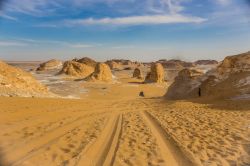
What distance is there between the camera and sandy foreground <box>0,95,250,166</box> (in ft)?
21.5

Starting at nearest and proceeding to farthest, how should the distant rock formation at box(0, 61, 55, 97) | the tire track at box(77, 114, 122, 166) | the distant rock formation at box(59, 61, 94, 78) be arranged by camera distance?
the tire track at box(77, 114, 122, 166) → the distant rock formation at box(0, 61, 55, 97) → the distant rock formation at box(59, 61, 94, 78)

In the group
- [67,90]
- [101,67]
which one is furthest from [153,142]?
[101,67]

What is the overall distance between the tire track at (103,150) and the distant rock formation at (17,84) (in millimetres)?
9579

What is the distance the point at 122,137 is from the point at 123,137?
0.09 ft

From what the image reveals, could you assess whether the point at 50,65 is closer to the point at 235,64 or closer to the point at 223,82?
the point at 235,64

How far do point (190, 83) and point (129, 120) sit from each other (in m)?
11.5

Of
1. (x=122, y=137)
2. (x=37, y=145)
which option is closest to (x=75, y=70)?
(x=122, y=137)

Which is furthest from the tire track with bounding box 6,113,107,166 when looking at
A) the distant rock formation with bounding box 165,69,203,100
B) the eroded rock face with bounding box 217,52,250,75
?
the distant rock formation with bounding box 165,69,203,100

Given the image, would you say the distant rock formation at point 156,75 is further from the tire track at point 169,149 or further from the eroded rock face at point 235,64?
the tire track at point 169,149

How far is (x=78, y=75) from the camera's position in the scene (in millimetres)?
50125

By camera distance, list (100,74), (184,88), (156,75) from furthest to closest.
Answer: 1. (156,75)
2. (100,74)
3. (184,88)

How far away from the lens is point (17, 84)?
60.9 ft

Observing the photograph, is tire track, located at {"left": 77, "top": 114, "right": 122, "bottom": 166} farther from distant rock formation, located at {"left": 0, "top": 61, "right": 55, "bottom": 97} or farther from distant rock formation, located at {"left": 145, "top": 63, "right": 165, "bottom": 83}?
distant rock formation, located at {"left": 145, "top": 63, "right": 165, "bottom": 83}

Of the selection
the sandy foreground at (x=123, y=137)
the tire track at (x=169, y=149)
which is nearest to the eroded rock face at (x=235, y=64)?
the sandy foreground at (x=123, y=137)
